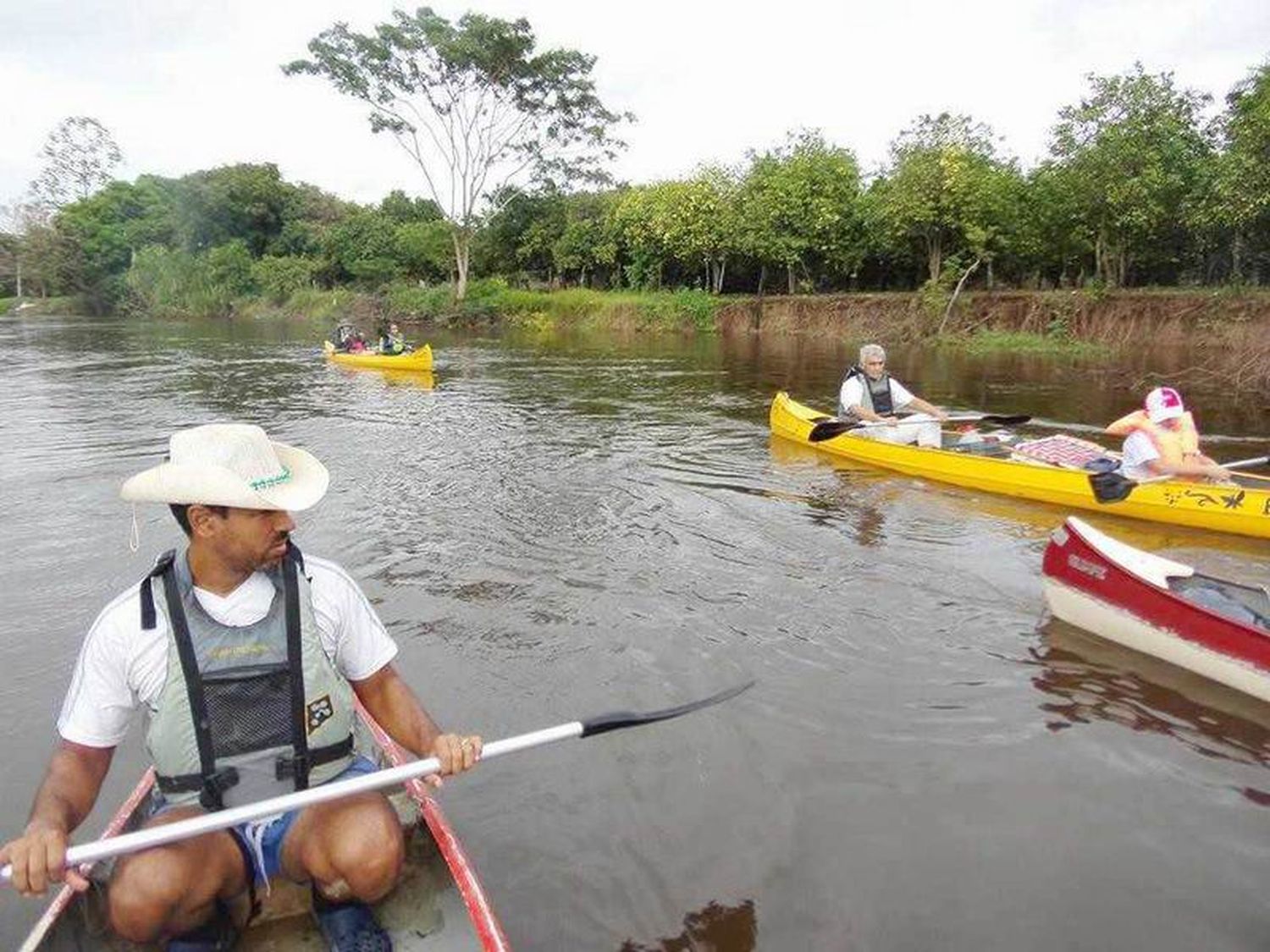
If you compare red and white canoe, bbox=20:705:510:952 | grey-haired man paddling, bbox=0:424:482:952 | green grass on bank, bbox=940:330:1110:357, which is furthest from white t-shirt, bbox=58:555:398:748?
green grass on bank, bbox=940:330:1110:357

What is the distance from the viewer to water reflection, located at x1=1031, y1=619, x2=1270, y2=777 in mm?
4672

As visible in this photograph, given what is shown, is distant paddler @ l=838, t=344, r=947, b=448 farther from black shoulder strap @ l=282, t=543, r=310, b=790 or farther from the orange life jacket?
black shoulder strap @ l=282, t=543, r=310, b=790

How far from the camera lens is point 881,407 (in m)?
11.2

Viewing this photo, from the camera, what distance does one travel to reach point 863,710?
5.00 metres

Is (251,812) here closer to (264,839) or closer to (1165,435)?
(264,839)

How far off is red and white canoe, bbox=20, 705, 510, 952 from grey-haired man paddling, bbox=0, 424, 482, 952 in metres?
0.13

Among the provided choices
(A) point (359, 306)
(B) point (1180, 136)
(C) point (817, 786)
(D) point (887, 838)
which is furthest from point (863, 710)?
(A) point (359, 306)

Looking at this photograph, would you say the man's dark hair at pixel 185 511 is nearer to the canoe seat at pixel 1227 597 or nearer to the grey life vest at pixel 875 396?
the canoe seat at pixel 1227 597

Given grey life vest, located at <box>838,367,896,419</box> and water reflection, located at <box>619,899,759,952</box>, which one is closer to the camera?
water reflection, located at <box>619,899,759,952</box>

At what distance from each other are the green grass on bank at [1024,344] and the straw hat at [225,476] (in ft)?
77.6

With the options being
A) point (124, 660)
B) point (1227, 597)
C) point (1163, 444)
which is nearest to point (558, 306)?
point (1163, 444)

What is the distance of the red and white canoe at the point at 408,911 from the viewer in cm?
251

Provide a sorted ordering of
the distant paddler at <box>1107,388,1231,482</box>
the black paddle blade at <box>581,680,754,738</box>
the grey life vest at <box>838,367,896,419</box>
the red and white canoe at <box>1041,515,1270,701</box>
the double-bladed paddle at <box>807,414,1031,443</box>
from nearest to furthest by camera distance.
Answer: the black paddle blade at <box>581,680,754,738</box>
the red and white canoe at <box>1041,515,1270,701</box>
the distant paddler at <box>1107,388,1231,482</box>
the double-bladed paddle at <box>807,414,1031,443</box>
the grey life vest at <box>838,367,896,419</box>

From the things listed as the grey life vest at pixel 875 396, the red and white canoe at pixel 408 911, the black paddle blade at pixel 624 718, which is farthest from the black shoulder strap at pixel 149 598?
the grey life vest at pixel 875 396
